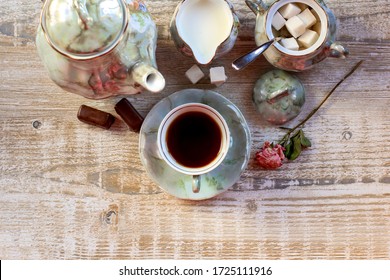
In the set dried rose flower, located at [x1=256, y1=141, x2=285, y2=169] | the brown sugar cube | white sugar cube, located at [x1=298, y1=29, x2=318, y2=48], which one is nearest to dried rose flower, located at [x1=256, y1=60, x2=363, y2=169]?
dried rose flower, located at [x1=256, y1=141, x2=285, y2=169]

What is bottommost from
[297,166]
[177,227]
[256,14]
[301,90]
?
[177,227]

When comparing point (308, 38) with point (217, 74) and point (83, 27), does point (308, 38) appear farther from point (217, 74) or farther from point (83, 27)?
point (83, 27)

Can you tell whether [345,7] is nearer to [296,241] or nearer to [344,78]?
[344,78]

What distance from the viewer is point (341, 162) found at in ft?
3.58

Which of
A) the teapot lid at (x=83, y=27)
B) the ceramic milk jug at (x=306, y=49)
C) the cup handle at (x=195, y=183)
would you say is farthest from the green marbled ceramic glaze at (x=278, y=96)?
the teapot lid at (x=83, y=27)

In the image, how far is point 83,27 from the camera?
2.69 feet

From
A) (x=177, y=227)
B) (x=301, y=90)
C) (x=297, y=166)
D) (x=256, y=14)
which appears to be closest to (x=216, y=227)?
(x=177, y=227)

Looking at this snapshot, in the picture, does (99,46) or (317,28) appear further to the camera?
(317,28)

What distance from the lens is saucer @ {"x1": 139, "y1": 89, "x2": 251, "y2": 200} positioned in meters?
1.03

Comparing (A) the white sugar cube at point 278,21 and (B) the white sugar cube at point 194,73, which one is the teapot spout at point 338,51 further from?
(B) the white sugar cube at point 194,73

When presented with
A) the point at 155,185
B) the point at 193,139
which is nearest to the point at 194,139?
the point at 193,139

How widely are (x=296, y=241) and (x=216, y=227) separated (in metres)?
0.15

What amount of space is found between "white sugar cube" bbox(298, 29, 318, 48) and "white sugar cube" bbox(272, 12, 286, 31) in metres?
0.04

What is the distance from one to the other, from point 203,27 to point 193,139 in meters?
0.21
